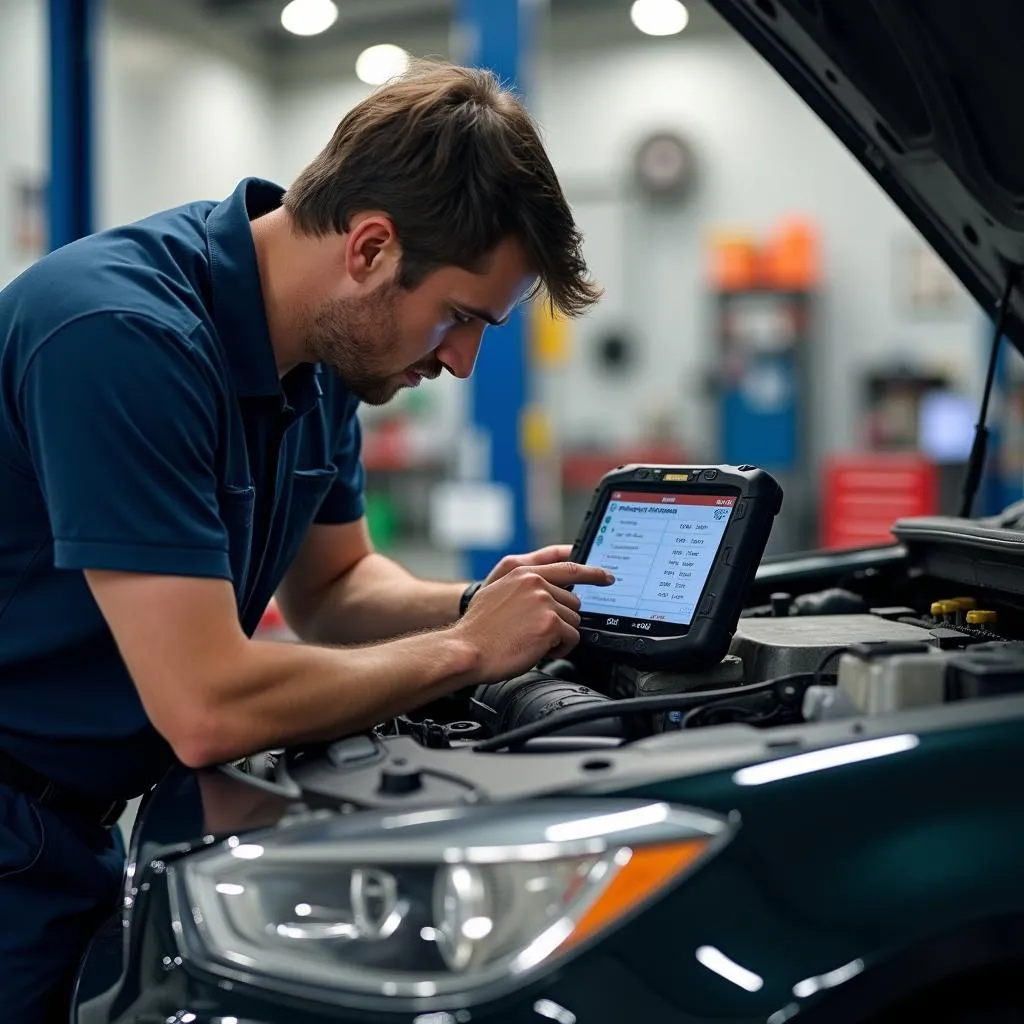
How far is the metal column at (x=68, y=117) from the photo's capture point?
167 inches

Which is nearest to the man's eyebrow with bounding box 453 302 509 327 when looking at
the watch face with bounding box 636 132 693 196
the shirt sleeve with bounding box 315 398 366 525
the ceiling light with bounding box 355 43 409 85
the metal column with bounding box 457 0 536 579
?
the shirt sleeve with bounding box 315 398 366 525

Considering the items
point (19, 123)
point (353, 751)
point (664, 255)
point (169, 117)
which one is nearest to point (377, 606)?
point (353, 751)

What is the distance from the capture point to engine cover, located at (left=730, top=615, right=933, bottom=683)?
49.6 inches

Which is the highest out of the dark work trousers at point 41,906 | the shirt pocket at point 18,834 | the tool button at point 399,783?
the tool button at point 399,783

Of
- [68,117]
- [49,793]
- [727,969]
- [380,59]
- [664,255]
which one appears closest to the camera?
[727,969]

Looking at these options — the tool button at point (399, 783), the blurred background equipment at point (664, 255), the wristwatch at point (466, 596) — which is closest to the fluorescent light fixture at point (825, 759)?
the tool button at point (399, 783)

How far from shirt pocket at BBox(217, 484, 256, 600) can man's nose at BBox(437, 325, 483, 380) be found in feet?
0.84

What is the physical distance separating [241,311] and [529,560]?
46 centimetres

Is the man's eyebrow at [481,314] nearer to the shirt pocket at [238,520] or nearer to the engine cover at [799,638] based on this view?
the shirt pocket at [238,520]

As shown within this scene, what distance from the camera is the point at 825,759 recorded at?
846 mm

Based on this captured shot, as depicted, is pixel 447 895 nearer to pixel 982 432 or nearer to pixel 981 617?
pixel 981 617

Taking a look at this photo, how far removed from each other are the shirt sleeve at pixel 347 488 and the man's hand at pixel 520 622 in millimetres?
468

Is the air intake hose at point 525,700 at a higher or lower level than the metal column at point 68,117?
lower

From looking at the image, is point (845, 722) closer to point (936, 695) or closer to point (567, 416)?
point (936, 695)
